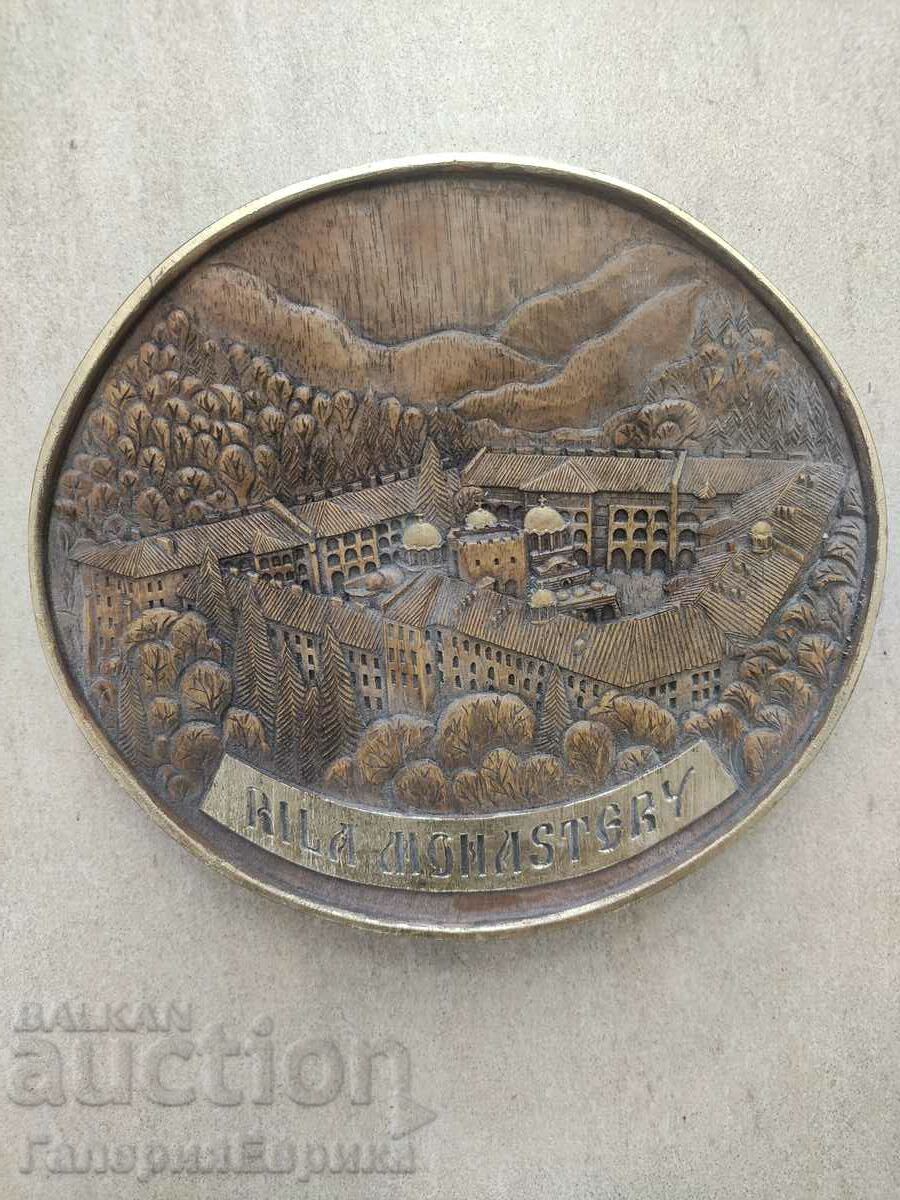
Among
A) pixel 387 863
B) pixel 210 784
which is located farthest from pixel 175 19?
pixel 387 863

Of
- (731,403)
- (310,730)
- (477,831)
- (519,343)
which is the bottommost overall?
(477,831)

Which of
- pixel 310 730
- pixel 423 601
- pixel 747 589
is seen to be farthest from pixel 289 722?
pixel 747 589

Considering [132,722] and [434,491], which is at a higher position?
[434,491]

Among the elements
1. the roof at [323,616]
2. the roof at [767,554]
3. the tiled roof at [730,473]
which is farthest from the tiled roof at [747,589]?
the roof at [323,616]

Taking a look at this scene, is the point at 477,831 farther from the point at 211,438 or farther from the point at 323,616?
the point at 211,438

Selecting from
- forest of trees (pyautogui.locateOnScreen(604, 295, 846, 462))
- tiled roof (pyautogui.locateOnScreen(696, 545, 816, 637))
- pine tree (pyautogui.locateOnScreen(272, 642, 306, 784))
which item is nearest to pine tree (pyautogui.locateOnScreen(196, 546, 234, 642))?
pine tree (pyautogui.locateOnScreen(272, 642, 306, 784))

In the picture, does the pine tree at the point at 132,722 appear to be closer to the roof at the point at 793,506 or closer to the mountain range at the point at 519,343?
the mountain range at the point at 519,343

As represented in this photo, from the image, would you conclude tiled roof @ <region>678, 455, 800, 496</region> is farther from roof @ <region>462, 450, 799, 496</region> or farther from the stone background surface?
the stone background surface
